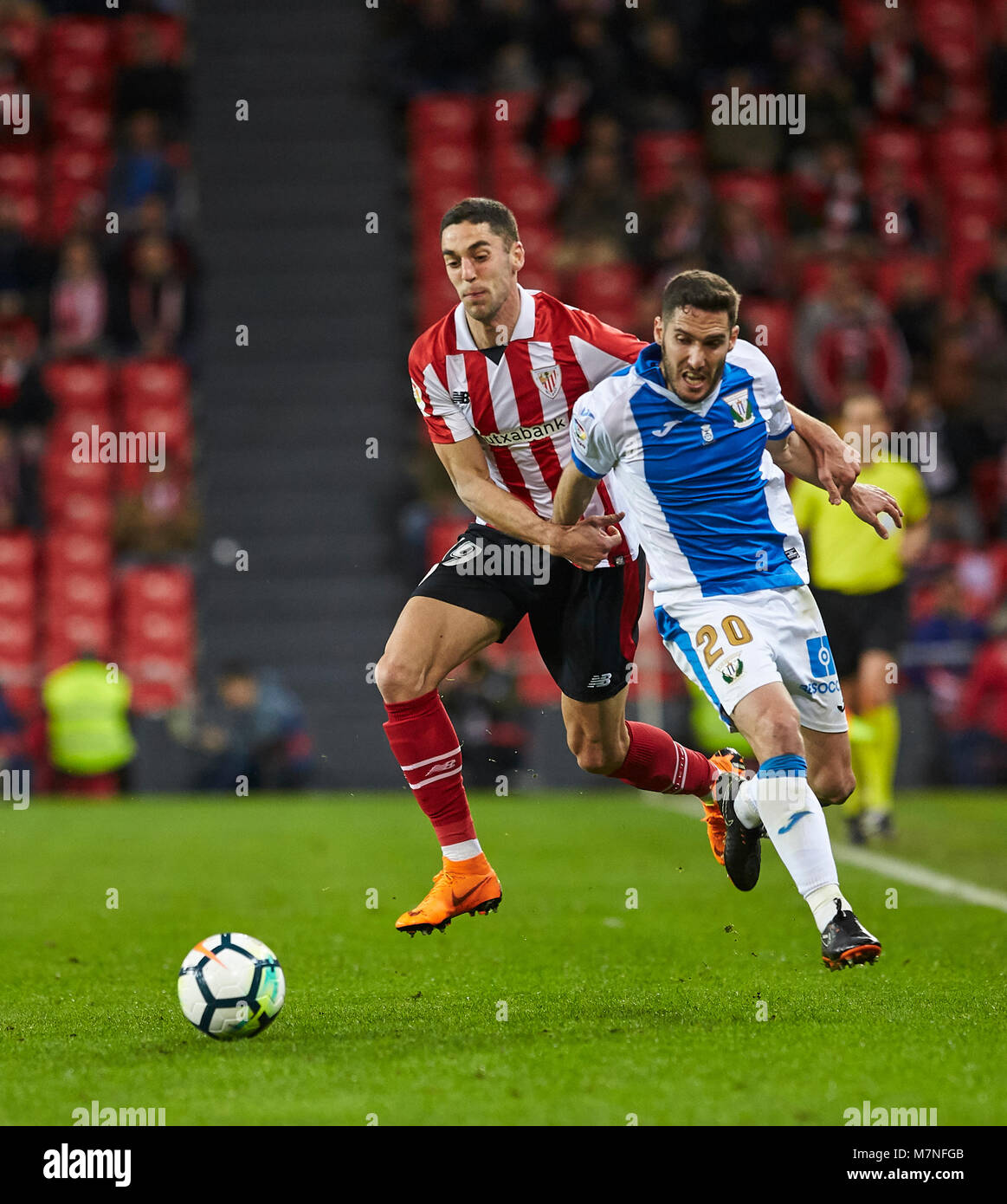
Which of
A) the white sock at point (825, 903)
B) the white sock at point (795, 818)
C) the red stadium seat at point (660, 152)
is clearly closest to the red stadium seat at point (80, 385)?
the red stadium seat at point (660, 152)

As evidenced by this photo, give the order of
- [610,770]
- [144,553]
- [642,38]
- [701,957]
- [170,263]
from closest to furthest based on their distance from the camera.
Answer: [701,957]
[610,770]
[144,553]
[170,263]
[642,38]

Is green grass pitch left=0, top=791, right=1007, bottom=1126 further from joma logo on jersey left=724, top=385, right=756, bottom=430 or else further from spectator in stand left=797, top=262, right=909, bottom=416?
spectator in stand left=797, top=262, right=909, bottom=416

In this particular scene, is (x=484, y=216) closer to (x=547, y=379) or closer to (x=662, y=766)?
(x=547, y=379)

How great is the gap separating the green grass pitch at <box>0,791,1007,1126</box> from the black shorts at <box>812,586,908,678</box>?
1204mm

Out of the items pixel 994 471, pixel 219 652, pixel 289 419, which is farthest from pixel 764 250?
pixel 219 652

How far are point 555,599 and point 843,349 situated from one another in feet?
33.7

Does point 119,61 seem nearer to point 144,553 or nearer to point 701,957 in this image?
point 144,553

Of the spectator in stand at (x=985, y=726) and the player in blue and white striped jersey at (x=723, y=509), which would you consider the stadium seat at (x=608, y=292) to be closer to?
the spectator in stand at (x=985, y=726)

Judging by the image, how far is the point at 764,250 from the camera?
1736cm

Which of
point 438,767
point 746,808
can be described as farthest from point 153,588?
point 746,808

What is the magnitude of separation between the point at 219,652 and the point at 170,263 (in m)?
4.02

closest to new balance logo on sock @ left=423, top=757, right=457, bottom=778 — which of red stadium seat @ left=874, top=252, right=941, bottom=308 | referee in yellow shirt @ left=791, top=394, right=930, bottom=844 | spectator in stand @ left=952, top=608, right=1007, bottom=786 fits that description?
referee in yellow shirt @ left=791, top=394, right=930, bottom=844

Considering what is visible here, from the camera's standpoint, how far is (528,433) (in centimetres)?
644

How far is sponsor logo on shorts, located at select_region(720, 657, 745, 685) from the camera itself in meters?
5.68
